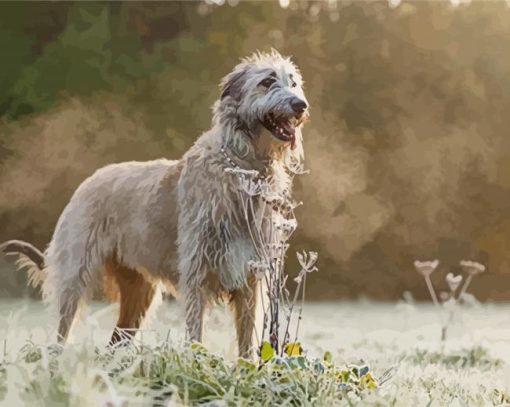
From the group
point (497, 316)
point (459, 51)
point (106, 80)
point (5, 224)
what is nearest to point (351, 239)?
point (497, 316)

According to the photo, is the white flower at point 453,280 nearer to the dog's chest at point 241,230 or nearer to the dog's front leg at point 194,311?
the dog's chest at point 241,230

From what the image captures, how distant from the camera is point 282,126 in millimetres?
4180

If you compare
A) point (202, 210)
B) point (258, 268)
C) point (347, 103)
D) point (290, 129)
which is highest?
point (347, 103)

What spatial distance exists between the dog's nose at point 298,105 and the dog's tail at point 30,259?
6.20 ft

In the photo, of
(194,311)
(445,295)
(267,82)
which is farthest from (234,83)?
(445,295)

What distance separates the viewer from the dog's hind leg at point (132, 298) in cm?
497

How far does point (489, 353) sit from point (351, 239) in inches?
76.8

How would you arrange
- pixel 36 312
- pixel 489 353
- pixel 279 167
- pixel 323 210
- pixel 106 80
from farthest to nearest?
pixel 323 210 → pixel 106 80 → pixel 489 353 → pixel 36 312 → pixel 279 167

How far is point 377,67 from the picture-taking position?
748 cm

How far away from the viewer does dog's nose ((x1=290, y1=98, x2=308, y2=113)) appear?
13.1 feet

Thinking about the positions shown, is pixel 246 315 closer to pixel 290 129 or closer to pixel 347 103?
pixel 290 129

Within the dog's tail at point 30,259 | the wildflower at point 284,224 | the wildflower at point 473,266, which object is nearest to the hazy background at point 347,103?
the wildflower at point 473,266

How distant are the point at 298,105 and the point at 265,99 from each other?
0.19 metres

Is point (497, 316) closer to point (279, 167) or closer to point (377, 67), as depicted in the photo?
point (377, 67)
